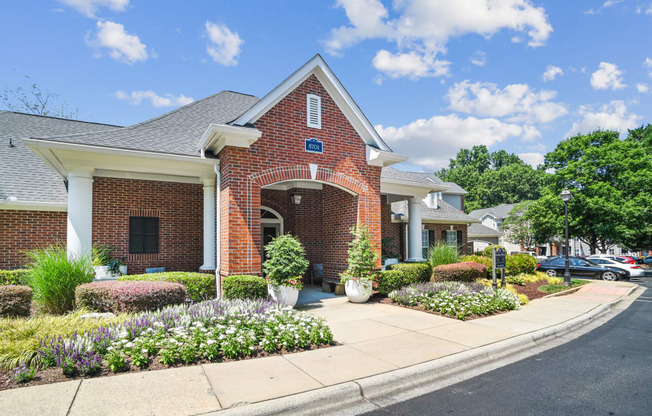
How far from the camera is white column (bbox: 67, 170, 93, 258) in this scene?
377 inches

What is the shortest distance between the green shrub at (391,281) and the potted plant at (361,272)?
0.55 metres

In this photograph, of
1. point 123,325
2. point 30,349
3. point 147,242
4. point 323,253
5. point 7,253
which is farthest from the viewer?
point 323,253

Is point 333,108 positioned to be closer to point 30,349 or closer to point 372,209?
point 372,209

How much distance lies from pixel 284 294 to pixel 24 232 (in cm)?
811

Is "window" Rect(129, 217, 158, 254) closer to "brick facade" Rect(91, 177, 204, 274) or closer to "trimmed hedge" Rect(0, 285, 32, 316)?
"brick facade" Rect(91, 177, 204, 274)

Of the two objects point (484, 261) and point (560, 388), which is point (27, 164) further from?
point (484, 261)

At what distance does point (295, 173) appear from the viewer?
10336 mm

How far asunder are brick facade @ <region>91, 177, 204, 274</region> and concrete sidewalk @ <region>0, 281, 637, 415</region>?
18.8 ft

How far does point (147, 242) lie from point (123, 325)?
6.02 meters

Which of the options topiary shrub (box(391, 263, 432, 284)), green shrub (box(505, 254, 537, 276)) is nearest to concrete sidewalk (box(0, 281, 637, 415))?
topiary shrub (box(391, 263, 432, 284))

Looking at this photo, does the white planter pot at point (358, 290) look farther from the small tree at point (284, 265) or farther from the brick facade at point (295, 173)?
the small tree at point (284, 265)

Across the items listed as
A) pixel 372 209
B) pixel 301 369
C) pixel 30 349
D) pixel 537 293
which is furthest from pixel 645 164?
pixel 30 349

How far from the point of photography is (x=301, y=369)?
5.23 metres

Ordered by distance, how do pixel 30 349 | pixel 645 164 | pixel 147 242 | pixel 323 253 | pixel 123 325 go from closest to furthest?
pixel 30 349
pixel 123 325
pixel 147 242
pixel 323 253
pixel 645 164
